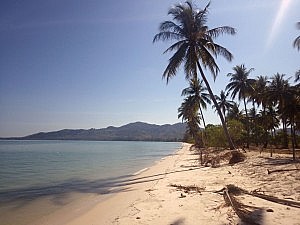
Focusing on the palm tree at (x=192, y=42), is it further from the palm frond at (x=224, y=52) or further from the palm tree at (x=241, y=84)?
the palm tree at (x=241, y=84)

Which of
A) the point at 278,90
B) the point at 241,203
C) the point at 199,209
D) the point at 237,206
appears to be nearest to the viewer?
the point at 237,206

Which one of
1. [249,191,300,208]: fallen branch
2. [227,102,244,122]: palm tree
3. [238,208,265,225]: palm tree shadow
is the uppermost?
[227,102,244,122]: palm tree

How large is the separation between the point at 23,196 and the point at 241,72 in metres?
34.0

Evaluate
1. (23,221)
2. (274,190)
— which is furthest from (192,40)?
(23,221)

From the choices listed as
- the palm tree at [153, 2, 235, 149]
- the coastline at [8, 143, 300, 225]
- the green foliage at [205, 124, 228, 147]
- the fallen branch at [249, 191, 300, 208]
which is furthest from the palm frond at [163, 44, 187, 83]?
the green foliage at [205, 124, 228, 147]

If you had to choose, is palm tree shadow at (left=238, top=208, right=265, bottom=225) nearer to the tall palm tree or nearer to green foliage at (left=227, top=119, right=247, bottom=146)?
the tall palm tree

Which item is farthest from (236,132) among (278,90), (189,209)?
(189,209)

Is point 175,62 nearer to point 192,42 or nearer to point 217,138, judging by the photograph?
point 192,42

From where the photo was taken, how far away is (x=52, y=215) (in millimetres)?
9961

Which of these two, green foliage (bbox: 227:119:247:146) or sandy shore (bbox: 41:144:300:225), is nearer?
sandy shore (bbox: 41:144:300:225)

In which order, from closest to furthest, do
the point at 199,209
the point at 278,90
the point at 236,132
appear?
the point at 199,209
the point at 278,90
the point at 236,132

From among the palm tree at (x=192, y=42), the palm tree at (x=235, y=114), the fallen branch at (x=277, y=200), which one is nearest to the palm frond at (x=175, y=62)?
the palm tree at (x=192, y=42)

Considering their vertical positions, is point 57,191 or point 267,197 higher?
point 267,197

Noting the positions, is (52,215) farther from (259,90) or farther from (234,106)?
(234,106)
